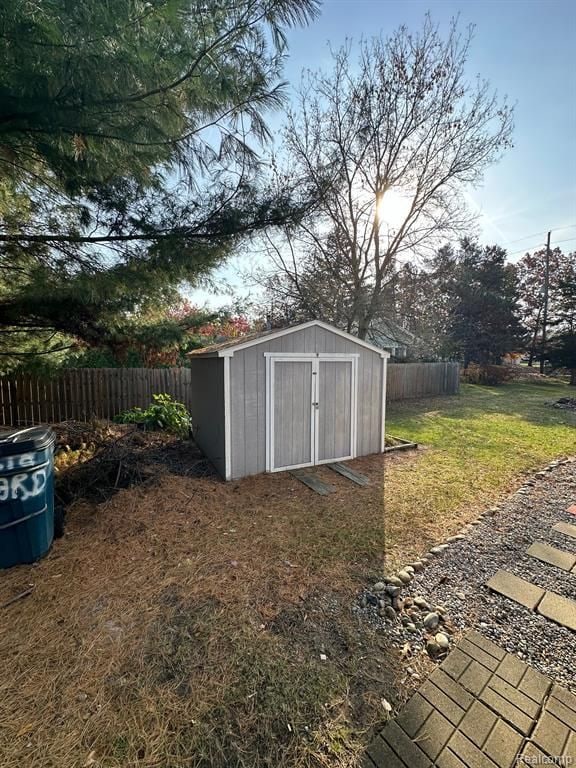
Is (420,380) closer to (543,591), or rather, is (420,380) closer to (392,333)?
(392,333)

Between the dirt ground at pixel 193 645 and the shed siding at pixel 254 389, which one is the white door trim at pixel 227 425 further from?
the dirt ground at pixel 193 645

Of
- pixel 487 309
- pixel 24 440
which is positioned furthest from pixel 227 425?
pixel 487 309


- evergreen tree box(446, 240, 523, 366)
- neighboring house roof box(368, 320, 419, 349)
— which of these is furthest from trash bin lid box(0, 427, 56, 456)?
evergreen tree box(446, 240, 523, 366)

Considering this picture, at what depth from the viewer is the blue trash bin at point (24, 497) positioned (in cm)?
255

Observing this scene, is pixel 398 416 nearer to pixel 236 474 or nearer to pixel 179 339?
pixel 236 474

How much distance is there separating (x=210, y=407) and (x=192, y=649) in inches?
148

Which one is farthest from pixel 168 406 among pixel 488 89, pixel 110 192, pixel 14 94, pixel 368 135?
pixel 488 89

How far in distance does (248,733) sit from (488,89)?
14.4 m

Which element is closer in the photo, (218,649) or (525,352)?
(218,649)

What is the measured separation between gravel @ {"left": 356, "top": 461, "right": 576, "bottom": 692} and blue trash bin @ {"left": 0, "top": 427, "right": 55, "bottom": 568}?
2653 millimetres

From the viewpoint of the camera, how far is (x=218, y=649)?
1.97m

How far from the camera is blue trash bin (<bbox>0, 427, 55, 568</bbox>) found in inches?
101

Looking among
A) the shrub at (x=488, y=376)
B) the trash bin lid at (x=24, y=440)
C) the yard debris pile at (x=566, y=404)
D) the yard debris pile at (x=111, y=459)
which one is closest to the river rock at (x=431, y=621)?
the trash bin lid at (x=24, y=440)

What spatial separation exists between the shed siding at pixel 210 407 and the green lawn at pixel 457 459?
253cm
